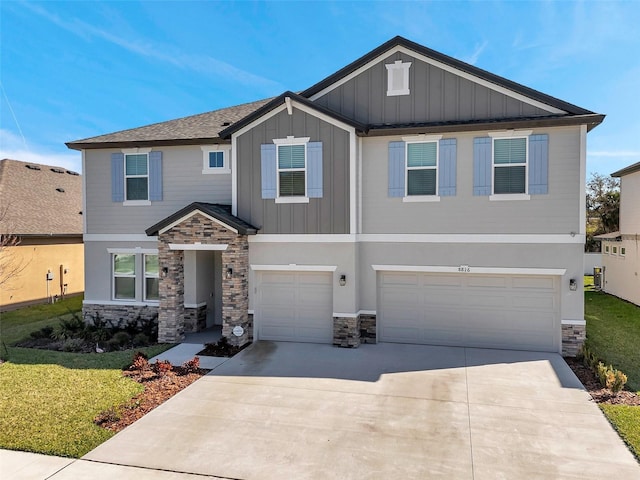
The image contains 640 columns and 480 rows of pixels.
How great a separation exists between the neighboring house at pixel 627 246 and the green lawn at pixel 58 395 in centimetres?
1869

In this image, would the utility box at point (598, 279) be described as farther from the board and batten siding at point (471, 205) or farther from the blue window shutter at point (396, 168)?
the blue window shutter at point (396, 168)

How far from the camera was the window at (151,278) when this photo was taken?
42.4 ft

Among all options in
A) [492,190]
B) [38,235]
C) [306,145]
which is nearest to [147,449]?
[306,145]

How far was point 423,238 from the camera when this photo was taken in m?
10.8

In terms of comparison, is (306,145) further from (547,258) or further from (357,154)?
(547,258)

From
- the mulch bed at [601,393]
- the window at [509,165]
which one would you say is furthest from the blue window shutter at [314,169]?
the mulch bed at [601,393]

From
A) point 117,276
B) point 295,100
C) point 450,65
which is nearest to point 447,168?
point 450,65

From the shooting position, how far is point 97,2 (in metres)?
12.0

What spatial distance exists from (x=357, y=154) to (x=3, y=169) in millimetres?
17727

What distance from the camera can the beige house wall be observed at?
621 inches

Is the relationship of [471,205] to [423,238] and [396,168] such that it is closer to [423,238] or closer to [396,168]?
[423,238]

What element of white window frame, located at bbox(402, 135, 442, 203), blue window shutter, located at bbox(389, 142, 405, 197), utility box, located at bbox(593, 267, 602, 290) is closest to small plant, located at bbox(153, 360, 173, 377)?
blue window shutter, located at bbox(389, 142, 405, 197)

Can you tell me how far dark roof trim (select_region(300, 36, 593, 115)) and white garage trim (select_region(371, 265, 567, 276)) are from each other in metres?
4.05

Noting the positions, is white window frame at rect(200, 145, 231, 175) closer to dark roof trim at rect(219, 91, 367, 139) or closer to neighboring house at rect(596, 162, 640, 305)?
dark roof trim at rect(219, 91, 367, 139)
